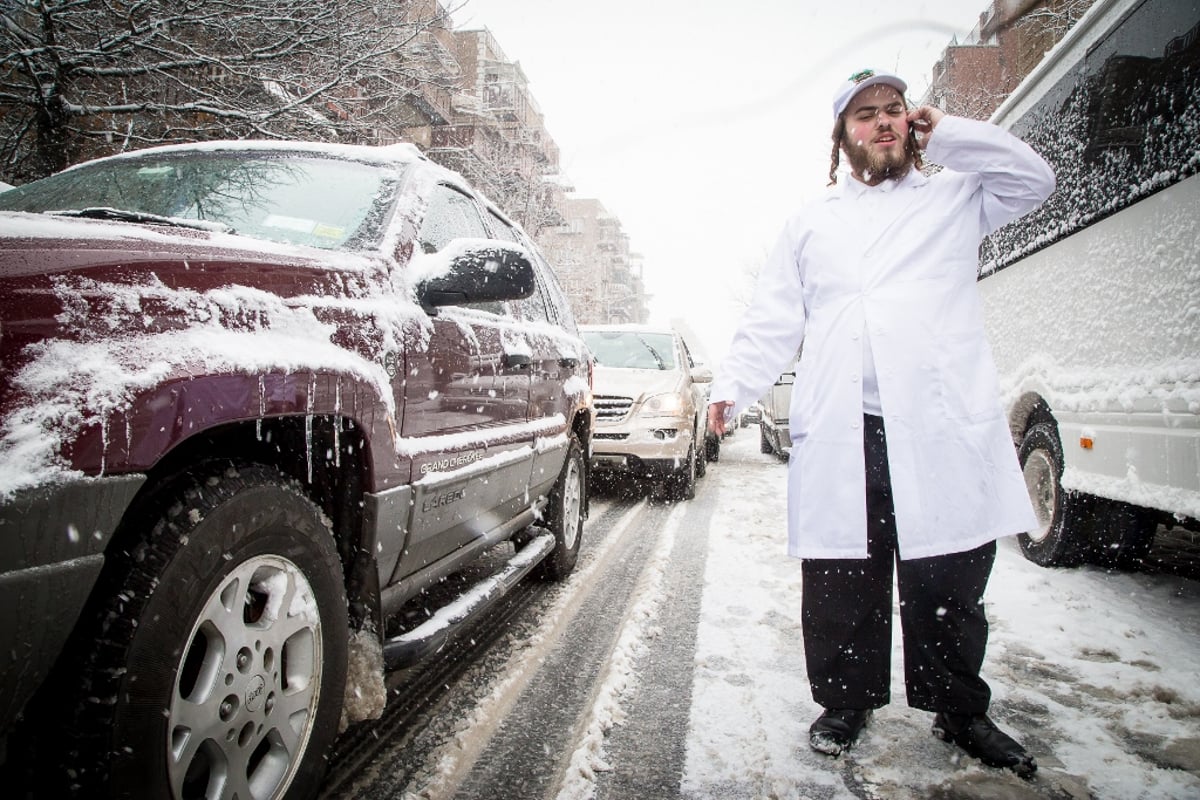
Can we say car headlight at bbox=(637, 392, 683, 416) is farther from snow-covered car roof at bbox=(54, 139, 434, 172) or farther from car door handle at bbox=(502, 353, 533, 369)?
snow-covered car roof at bbox=(54, 139, 434, 172)

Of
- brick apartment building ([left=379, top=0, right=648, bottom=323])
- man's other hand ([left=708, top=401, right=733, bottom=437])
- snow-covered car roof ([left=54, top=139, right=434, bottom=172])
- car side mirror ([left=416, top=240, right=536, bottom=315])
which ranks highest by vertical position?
brick apartment building ([left=379, top=0, right=648, bottom=323])

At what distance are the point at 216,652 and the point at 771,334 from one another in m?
1.80

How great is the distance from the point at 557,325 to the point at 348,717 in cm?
259

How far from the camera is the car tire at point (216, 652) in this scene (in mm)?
1101

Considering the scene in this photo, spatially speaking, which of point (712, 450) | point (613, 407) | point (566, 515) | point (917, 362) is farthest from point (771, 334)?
point (712, 450)

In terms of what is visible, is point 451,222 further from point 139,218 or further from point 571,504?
point 571,504

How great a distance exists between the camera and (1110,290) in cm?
323

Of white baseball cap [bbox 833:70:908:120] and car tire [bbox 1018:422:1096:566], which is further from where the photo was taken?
car tire [bbox 1018:422:1096:566]

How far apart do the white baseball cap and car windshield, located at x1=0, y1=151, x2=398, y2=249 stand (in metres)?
1.54

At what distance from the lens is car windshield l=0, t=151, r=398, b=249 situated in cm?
205

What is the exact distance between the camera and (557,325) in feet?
13.0

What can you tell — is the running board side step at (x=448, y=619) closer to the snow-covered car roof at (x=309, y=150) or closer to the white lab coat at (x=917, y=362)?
the white lab coat at (x=917, y=362)

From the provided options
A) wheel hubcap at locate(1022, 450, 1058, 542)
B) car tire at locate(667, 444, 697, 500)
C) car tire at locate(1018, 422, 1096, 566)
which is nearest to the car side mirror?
car tire at locate(1018, 422, 1096, 566)

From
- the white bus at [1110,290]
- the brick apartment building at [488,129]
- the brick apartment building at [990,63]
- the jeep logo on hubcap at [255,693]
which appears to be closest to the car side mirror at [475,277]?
the jeep logo on hubcap at [255,693]
